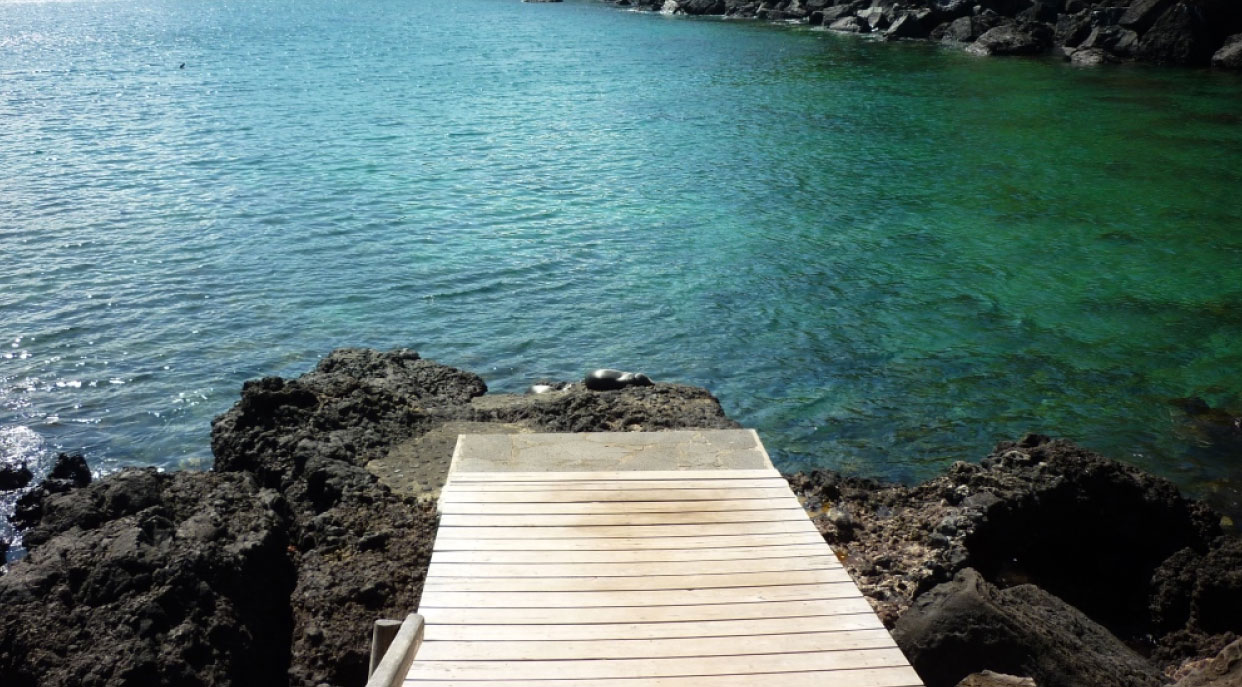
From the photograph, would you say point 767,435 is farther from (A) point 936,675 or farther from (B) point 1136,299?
(B) point 1136,299

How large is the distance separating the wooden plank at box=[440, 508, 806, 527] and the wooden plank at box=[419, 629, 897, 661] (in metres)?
1.40

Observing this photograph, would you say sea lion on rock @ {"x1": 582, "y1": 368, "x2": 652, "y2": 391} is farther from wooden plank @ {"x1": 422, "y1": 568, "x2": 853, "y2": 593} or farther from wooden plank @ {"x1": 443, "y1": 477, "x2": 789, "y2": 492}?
wooden plank @ {"x1": 422, "y1": 568, "x2": 853, "y2": 593}

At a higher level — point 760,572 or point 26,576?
point 760,572

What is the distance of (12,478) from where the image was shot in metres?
12.2

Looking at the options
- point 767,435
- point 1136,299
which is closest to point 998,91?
point 1136,299

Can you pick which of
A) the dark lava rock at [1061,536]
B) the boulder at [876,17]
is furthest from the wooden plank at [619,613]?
the boulder at [876,17]

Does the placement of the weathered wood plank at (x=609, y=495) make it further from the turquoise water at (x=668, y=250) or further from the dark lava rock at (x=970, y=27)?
the dark lava rock at (x=970, y=27)

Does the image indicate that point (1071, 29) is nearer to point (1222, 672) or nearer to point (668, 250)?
point (668, 250)

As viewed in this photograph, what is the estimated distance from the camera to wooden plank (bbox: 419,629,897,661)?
5.69m

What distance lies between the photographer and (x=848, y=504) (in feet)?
37.8

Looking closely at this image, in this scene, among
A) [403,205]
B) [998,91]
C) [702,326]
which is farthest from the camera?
[998,91]

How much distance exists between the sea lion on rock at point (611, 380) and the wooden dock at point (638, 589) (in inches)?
194

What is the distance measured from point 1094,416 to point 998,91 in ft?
92.9

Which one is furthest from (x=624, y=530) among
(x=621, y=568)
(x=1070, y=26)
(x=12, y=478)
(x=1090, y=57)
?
(x=1070, y=26)
